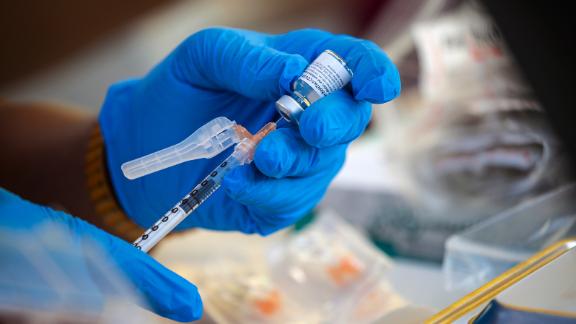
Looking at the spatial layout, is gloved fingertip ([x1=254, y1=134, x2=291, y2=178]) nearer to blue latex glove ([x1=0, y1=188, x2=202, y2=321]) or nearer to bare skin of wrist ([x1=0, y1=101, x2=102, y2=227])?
blue latex glove ([x1=0, y1=188, x2=202, y2=321])

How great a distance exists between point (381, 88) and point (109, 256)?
379 millimetres

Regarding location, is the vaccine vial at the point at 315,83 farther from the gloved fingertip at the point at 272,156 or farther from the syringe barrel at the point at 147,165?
the syringe barrel at the point at 147,165

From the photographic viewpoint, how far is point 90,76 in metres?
2.43

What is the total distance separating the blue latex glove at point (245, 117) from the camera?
2.25 ft

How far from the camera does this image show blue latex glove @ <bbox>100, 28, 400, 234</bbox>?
0.69m

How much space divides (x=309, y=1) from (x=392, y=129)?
64.7 inches

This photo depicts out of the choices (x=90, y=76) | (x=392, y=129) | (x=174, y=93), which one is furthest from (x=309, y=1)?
(x=174, y=93)

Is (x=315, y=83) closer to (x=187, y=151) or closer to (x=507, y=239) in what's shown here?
(x=187, y=151)

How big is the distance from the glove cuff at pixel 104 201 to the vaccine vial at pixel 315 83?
1.38 feet

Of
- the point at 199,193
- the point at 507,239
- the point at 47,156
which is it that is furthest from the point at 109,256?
the point at 507,239

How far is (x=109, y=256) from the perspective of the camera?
563mm

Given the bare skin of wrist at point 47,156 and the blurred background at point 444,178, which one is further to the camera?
the bare skin of wrist at point 47,156

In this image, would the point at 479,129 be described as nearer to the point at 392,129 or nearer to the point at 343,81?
the point at 392,129

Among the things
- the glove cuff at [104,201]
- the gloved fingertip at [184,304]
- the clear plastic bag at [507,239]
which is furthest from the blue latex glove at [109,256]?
the clear plastic bag at [507,239]
